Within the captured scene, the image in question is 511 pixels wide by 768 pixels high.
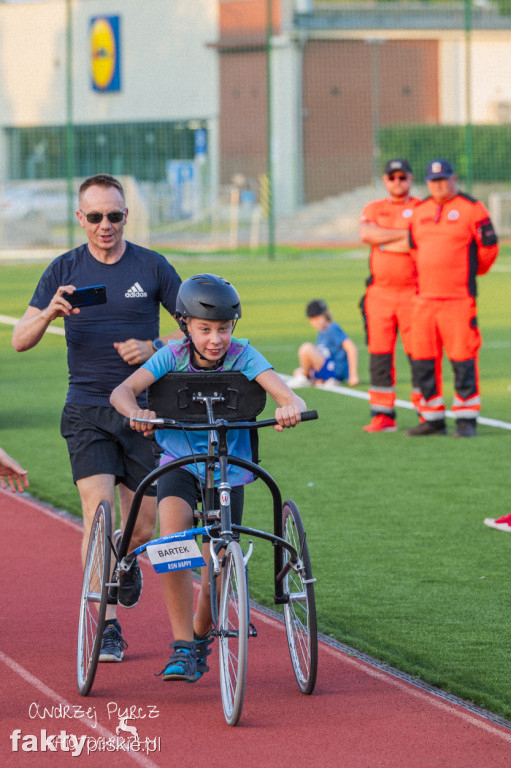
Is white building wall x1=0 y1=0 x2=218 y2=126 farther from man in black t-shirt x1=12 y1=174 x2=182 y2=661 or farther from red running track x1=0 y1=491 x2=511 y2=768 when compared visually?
red running track x1=0 y1=491 x2=511 y2=768

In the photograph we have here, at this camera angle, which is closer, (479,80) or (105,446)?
(105,446)

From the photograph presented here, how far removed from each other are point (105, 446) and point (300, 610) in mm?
1295

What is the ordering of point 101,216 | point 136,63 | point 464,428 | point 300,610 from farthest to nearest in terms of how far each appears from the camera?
1. point 136,63
2. point 464,428
3. point 101,216
4. point 300,610

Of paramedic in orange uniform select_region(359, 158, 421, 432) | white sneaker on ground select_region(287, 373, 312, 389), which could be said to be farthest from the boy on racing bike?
white sneaker on ground select_region(287, 373, 312, 389)

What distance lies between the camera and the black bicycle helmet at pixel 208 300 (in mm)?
5531

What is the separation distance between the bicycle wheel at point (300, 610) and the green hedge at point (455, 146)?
38.2m

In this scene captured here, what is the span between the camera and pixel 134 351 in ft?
21.1

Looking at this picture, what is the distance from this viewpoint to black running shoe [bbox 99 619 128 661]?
20.4ft

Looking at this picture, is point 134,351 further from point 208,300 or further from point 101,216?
point 208,300

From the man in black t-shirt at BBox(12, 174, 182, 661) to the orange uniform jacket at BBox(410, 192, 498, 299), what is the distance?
6.03 metres

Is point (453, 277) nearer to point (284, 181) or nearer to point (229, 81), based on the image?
point (284, 181)

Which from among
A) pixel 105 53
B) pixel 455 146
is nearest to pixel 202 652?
pixel 455 146

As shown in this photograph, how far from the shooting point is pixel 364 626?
6832 mm

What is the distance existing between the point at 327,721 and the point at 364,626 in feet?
4.53
